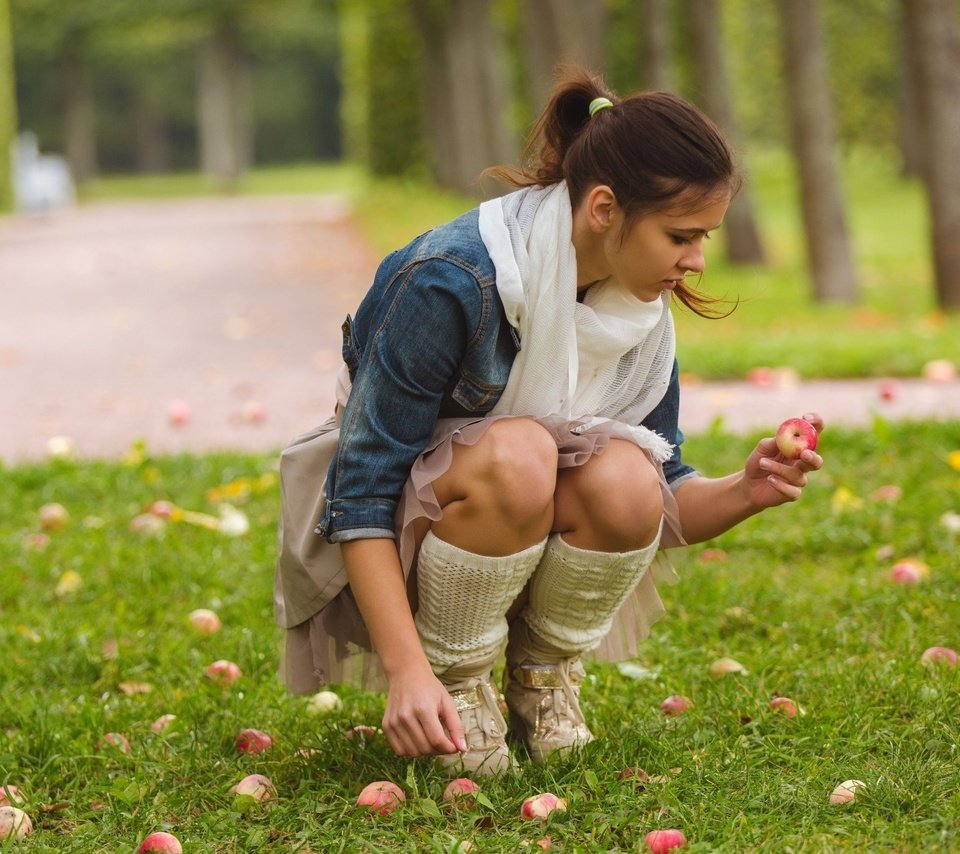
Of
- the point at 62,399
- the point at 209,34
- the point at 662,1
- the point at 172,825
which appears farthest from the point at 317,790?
the point at 209,34

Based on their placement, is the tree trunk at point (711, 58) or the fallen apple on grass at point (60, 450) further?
the tree trunk at point (711, 58)

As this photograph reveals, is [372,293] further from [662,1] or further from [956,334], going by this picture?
[662,1]

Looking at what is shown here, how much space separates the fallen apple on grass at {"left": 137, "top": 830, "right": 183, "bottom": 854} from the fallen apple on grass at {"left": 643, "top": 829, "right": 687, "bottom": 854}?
0.73 metres

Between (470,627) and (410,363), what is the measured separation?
18.8 inches

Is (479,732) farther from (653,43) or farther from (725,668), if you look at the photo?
(653,43)

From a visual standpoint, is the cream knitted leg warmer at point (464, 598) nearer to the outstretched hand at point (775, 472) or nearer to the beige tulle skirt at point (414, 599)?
the beige tulle skirt at point (414, 599)

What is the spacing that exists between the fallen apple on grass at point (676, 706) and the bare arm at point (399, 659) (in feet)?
2.02

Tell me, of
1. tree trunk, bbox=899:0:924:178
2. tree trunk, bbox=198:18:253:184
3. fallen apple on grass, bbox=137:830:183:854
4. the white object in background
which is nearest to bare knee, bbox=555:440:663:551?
fallen apple on grass, bbox=137:830:183:854

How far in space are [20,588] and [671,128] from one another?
2.31 m

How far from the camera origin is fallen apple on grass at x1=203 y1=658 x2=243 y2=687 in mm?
3039

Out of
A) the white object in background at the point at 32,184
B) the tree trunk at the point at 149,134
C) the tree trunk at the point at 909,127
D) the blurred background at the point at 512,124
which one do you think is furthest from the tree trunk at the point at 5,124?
the tree trunk at the point at 149,134

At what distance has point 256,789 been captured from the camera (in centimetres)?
241

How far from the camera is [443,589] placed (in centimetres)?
240

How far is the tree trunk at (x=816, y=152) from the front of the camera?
10445 millimetres
